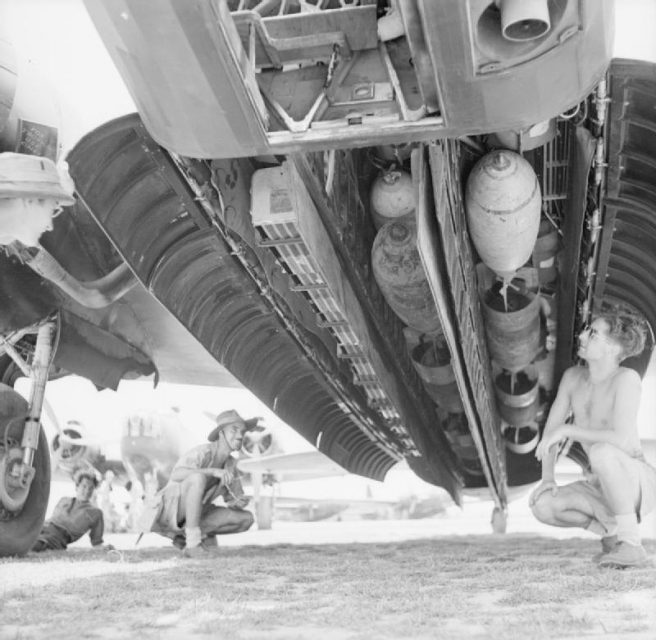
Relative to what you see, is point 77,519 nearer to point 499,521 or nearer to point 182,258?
point 182,258

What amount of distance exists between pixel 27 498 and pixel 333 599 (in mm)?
3932

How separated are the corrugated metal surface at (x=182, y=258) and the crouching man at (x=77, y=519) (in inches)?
83.0

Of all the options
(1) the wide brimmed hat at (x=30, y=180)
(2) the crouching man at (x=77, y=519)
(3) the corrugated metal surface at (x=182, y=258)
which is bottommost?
(2) the crouching man at (x=77, y=519)

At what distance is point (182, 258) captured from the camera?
617cm

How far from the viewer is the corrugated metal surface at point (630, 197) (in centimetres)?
506

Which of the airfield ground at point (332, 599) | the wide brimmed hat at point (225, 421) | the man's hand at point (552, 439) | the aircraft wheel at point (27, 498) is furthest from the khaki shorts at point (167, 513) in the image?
the man's hand at point (552, 439)

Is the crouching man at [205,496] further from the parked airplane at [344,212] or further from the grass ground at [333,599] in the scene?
the grass ground at [333,599]

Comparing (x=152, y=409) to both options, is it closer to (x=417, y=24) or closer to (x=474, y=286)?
(x=474, y=286)

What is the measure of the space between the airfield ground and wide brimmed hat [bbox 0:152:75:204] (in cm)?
231

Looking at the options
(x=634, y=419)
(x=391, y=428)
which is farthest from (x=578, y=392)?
(x=391, y=428)

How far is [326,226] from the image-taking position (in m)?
6.15

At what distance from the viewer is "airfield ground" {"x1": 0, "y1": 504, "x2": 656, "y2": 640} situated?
3.03m

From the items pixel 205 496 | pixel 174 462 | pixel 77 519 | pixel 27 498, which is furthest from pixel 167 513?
pixel 174 462

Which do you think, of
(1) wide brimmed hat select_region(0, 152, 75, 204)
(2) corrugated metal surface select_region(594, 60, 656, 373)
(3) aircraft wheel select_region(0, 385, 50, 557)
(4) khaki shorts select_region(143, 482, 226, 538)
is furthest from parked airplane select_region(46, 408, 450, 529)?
(2) corrugated metal surface select_region(594, 60, 656, 373)
